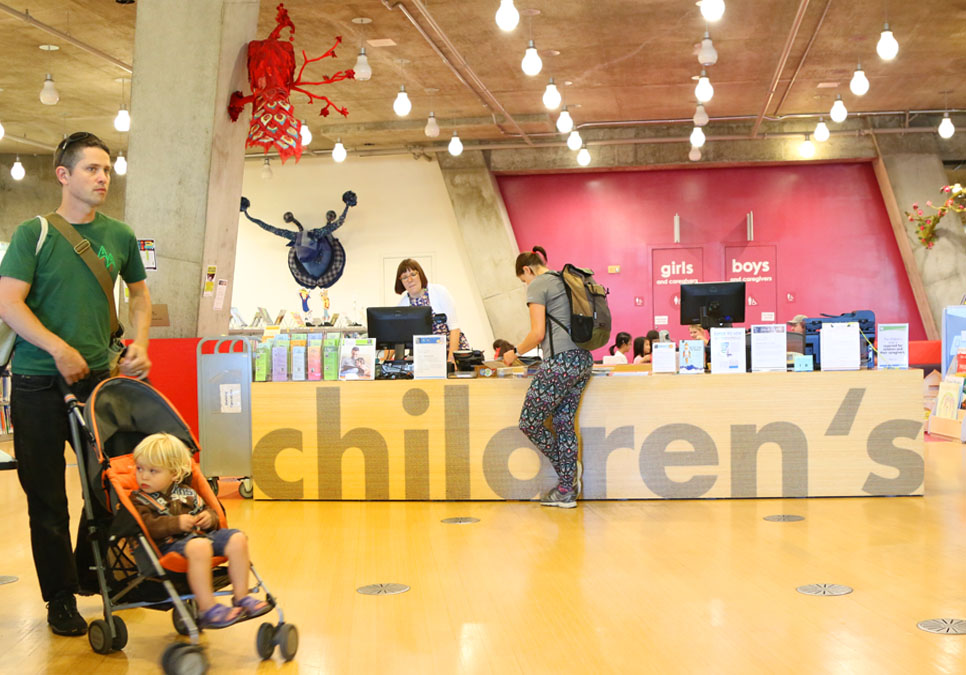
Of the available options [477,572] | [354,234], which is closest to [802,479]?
[477,572]

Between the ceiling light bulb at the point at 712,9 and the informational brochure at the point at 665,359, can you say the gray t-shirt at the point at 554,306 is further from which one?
the ceiling light bulb at the point at 712,9

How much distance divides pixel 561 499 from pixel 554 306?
48.2 inches

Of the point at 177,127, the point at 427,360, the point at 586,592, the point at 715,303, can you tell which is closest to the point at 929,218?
the point at 715,303

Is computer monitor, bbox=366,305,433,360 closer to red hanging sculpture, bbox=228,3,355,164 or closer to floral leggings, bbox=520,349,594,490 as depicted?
floral leggings, bbox=520,349,594,490

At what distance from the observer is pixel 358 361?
21.6ft

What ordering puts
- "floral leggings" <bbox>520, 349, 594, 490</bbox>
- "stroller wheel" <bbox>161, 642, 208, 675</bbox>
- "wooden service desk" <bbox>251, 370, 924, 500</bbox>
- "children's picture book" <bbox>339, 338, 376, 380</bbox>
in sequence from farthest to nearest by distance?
"children's picture book" <bbox>339, 338, 376, 380</bbox>, "wooden service desk" <bbox>251, 370, 924, 500</bbox>, "floral leggings" <bbox>520, 349, 594, 490</bbox>, "stroller wheel" <bbox>161, 642, 208, 675</bbox>

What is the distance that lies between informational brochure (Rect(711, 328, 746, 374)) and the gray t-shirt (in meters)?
0.97

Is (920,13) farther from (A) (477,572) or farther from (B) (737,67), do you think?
(A) (477,572)

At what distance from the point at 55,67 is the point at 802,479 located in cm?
931

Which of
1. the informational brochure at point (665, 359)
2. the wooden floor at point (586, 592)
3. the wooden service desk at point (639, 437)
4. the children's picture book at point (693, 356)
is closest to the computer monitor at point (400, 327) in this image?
the wooden service desk at point (639, 437)

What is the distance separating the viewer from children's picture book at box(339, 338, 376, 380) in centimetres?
655

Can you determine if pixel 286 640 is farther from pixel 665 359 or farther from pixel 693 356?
pixel 693 356

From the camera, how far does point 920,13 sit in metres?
9.40

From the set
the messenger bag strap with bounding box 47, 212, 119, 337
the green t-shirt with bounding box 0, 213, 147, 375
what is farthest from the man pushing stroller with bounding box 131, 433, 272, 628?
the messenger bag strap with bounding box 47, 212, 119, 337
